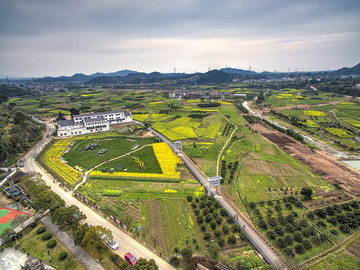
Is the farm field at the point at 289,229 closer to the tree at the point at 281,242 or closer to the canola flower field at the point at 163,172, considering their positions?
the tree at the point at 281,242

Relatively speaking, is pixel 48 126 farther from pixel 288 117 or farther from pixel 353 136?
pixel 353 136

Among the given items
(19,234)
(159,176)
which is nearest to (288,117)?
(159,176)

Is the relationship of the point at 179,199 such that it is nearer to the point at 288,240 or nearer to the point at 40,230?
the point at 288,240

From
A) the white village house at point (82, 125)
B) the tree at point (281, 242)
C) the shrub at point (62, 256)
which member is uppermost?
the white village house at point (82, 125)

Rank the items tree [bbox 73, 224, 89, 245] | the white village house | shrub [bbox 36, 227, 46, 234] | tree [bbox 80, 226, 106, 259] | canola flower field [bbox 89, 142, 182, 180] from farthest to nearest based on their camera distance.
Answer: the white village house
canola flower field [bbox 89, 142, 182, 180]
shrub [bbox 36, 227, 46, 234]
tree [bbox 73, 224, 89, 245]
tree [bbox 80, 226, 106, 259]

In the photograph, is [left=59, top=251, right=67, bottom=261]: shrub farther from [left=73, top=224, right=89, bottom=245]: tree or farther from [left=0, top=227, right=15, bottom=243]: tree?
[left=0, top=227, right=15, bottom=243]: tree

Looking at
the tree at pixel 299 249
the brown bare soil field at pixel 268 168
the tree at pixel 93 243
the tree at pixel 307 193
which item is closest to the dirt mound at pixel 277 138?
the brown bare soil field at pixel 268 168

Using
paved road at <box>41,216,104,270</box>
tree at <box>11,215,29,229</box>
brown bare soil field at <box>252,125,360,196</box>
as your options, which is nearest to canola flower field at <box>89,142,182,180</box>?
paved road at <box>41,216,104,270</box>
